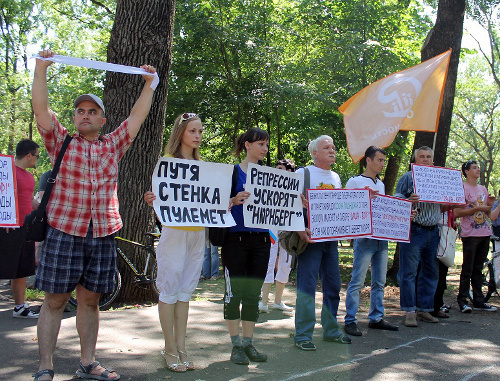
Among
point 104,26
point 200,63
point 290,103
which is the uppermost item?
point 104,26

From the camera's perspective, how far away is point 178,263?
181 inches

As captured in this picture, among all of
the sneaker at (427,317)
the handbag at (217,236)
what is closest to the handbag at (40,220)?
the handbag at (217,236)

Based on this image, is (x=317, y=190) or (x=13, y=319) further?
(x=13, y=319)

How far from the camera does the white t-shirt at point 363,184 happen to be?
6.52 meters

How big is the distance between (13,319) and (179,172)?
335 cm

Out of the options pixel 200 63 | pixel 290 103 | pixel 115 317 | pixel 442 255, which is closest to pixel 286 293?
pixel 442 255

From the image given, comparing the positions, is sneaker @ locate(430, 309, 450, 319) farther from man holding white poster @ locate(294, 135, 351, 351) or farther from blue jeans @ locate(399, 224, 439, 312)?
man holding white poster @ locate(294, 135, 351, 351)

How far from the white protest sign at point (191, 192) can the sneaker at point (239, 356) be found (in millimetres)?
1122

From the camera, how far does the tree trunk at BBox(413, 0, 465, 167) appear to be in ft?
34.1

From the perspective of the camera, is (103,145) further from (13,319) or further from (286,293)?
(286,293)

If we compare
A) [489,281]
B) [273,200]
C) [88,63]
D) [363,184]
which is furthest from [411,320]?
[88,63]

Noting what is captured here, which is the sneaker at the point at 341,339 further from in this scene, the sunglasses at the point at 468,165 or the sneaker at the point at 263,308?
the sunglasses at the point at 468,165

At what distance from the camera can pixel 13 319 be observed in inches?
261

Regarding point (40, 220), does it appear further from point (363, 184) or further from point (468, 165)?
point (468, 165)
